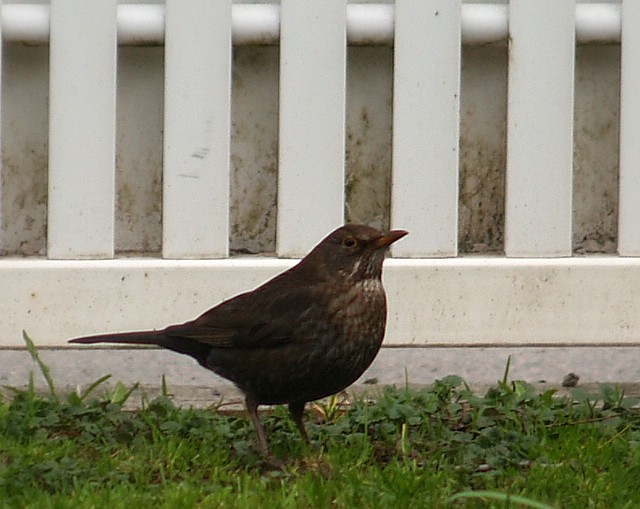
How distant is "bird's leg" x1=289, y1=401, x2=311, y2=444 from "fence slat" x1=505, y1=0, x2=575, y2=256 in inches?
49.6

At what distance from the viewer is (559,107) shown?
5160mm

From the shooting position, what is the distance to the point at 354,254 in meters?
4.26

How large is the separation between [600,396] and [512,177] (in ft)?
2.92

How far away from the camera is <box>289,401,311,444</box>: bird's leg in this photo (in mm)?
4293

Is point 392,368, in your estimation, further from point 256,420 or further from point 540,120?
point 256,420

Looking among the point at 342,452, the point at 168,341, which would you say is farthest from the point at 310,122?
the point at 342,452

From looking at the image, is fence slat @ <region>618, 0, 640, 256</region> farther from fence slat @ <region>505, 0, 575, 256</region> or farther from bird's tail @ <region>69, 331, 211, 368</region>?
bird's tail @ <region>69, 331, 211, 368</region>

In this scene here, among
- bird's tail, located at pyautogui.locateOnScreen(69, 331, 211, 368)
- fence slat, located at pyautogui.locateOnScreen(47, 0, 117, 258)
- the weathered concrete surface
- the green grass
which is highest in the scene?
fence slat, located at pyautogui.locateOnScreen(47, 0, 117, 258)

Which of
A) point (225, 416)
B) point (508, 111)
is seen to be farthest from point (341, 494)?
point (508, 111)

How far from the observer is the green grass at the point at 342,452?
3.74 m

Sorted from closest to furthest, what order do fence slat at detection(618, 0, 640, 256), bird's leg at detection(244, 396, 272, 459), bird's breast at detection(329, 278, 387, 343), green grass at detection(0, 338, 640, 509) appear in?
1. green grass at detection(0, 338, 640, 509)
2. bird's breast at detection(329, 278, 387, 343)
3. bird's leg at detection(244, 396, 272, 459)
4. fence slat at detection(618, 0, 640, 256)

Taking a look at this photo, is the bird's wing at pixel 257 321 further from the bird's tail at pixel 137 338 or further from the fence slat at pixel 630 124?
the fence slat at pixel 630 124

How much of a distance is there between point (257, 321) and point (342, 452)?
0.43 meters

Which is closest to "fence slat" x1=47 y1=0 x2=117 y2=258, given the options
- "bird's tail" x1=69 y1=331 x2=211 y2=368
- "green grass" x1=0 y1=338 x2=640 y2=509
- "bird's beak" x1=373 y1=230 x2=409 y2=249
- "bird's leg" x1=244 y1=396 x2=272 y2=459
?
"green grass" x1=0 y1=338 x2=640 y2=509
